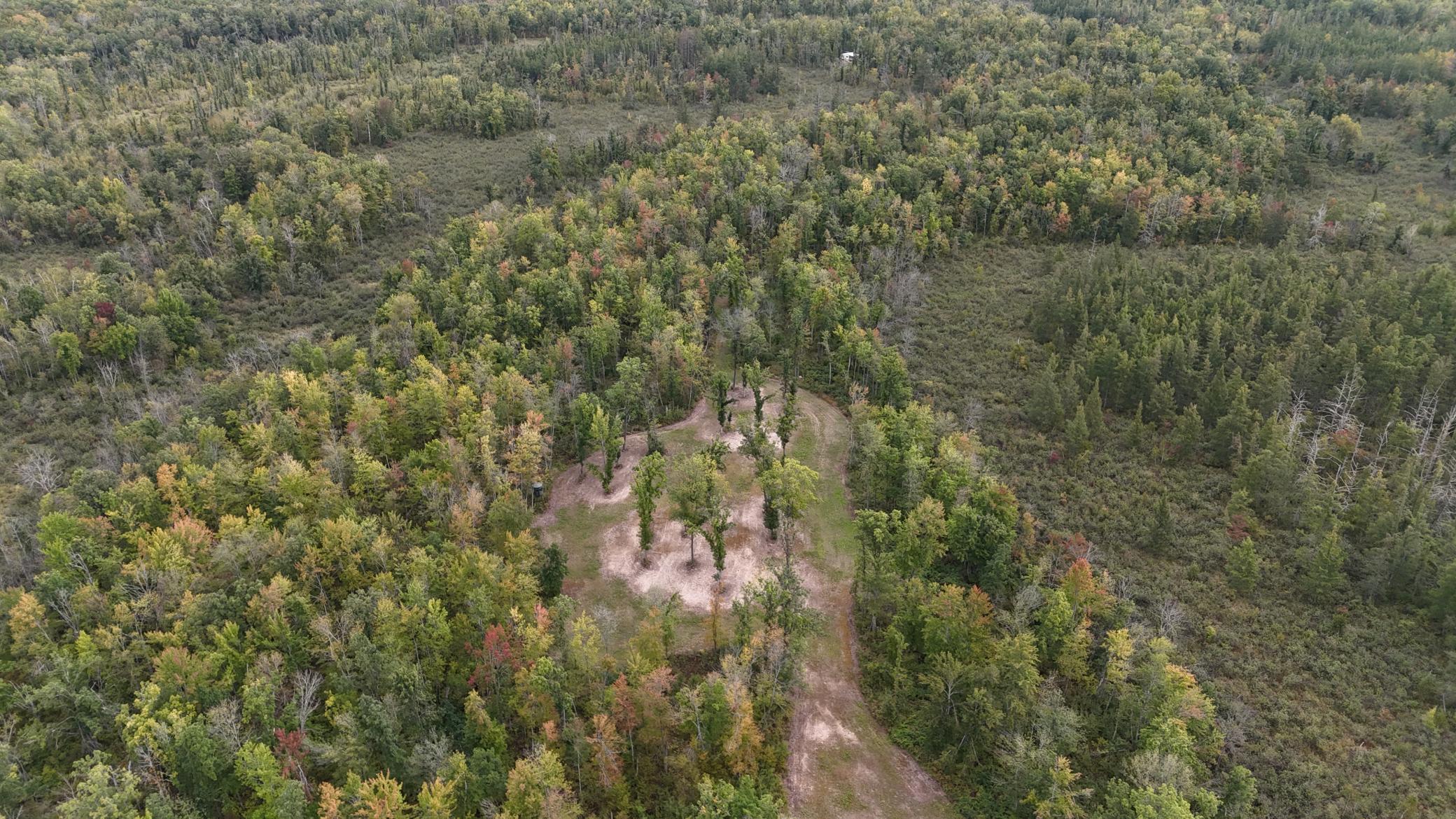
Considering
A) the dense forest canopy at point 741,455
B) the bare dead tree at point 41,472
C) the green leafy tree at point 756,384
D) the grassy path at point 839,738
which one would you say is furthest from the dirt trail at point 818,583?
the bare dead tree at point 41,472

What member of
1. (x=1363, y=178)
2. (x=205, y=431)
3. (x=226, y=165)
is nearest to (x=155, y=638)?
(x=205, y=431)

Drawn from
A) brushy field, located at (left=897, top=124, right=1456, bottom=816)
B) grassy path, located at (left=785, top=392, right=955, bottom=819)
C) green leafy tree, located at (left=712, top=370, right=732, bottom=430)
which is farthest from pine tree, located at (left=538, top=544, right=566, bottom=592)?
brushy field, located at (left=897, top=124, right=1456, bottom=816)

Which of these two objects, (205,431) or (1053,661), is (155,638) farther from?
(1053,661)

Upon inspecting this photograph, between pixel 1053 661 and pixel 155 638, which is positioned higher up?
pixel 155 638

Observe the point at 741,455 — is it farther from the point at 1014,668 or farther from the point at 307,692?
the point at 307,692

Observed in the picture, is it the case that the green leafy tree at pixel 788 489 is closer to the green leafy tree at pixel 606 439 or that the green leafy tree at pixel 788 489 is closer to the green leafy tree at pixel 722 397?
the green leafy tree at pixel 606 439
